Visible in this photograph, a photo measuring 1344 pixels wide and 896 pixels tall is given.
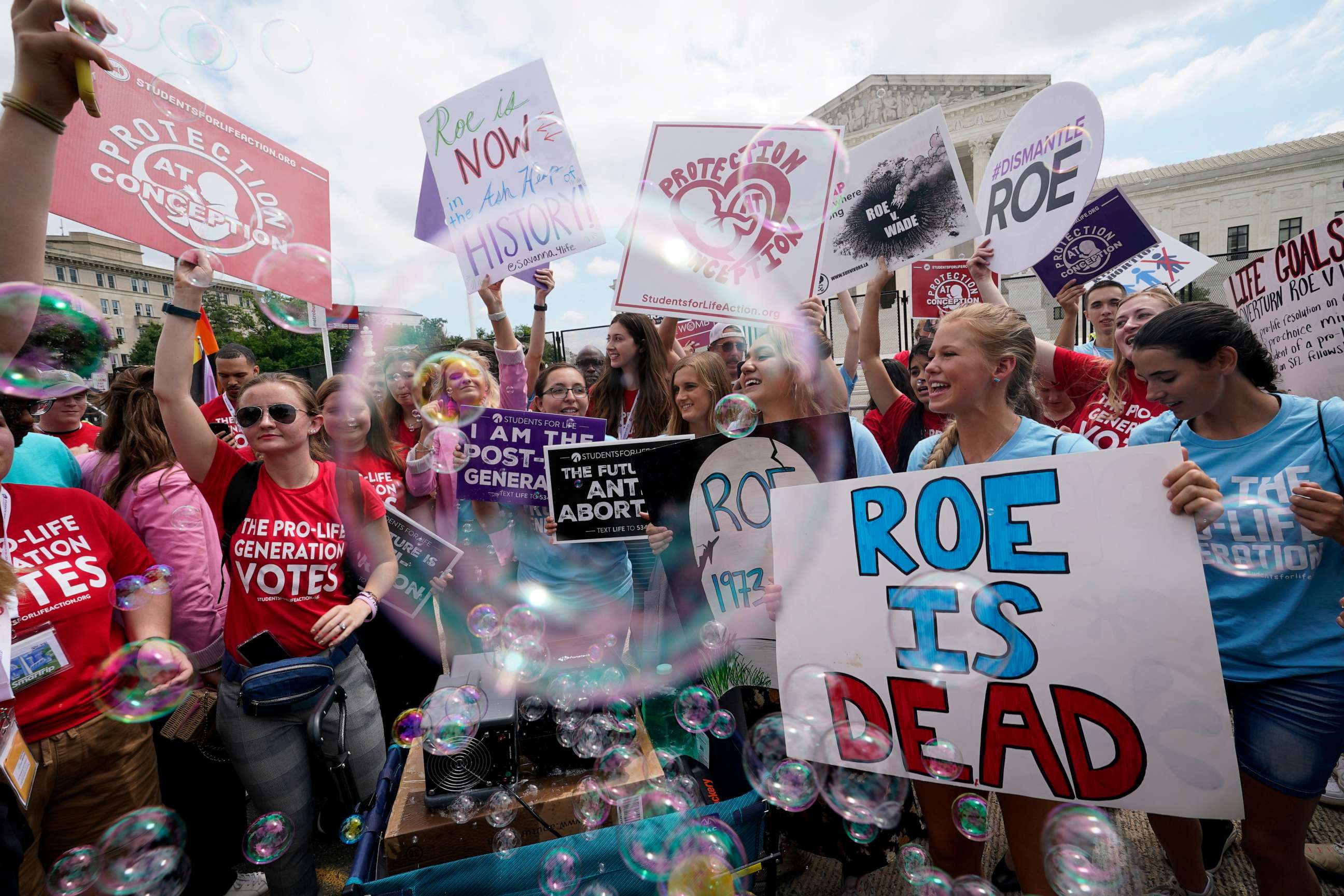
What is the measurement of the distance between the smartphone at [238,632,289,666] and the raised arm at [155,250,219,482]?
27.8 inches

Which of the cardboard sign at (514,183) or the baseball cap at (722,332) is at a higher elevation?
the cardboard sign at (514,183)

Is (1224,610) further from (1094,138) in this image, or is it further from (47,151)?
(47,151)

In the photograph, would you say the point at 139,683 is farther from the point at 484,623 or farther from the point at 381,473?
the point at 381,473

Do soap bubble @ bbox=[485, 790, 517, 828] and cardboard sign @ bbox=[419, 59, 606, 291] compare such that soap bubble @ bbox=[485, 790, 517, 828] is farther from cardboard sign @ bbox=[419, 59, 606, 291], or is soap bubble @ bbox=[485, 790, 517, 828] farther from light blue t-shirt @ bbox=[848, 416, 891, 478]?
cardboard sign @ bbox=[419, 59, 606, 291]

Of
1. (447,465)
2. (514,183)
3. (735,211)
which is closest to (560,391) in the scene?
(447,465)

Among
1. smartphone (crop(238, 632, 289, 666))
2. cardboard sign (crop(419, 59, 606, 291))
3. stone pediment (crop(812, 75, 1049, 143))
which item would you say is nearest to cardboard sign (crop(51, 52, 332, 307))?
cardboard sign (crop(419, 59, 606, 291))

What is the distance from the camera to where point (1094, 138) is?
3.43 m

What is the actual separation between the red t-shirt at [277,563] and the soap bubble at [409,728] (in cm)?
45

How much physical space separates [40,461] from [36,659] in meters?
1.32

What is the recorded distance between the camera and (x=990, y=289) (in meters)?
3.71

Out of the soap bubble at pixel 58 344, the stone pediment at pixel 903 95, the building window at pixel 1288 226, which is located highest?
the stone pediment at pixel 903 95

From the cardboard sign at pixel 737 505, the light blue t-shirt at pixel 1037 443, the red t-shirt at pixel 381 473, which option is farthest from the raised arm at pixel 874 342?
the red t-shirt at pixel 381 473

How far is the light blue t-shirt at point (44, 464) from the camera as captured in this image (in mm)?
2668

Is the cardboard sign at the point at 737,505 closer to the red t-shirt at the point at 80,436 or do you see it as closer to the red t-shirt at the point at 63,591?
the red t-shirt at the point at 63,591
